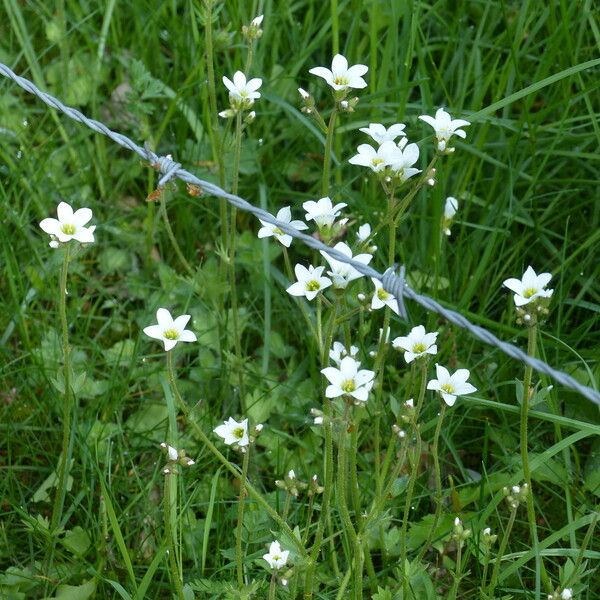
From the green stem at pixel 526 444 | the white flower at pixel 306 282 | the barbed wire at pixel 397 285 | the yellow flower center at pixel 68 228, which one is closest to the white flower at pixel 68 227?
the yellow flower center at pixel 68 228

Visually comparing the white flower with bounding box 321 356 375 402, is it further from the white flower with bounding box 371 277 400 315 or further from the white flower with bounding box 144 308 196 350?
the white flower with bounding box 144 308 196 350

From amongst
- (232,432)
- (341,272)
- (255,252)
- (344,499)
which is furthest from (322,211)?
(255,252)

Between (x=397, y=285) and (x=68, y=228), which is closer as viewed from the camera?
(x=397, y=285)

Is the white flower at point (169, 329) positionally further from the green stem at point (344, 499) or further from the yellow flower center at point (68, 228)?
the green stem at point (344, 499)

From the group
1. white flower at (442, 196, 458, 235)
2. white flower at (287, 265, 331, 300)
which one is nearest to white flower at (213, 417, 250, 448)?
white flower at (287, 265, 331, 300)

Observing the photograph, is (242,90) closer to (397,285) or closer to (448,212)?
(448,212)

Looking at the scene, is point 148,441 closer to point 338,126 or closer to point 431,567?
point 431,567

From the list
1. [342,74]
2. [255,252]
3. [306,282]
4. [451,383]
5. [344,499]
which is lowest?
[255,252]

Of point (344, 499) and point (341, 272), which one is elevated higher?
point (341, 272)
